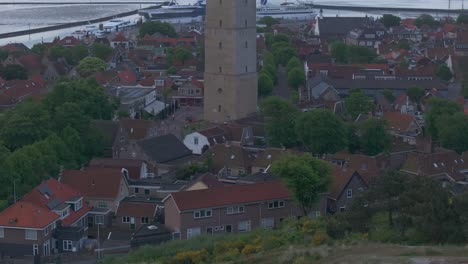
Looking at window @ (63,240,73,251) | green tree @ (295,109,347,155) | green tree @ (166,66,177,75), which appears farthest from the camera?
green tree @ (166,66,177,75)

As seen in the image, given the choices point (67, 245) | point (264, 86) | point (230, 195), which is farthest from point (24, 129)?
point (264, 86)

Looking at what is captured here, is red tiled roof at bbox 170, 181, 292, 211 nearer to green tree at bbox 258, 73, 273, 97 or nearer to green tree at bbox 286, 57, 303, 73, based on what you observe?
green tree at bbox 258, 73, 273, 97

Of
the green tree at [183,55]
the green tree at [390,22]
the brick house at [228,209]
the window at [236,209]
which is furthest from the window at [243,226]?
the green tree at [390,22]

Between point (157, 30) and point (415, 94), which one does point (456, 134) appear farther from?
point (157, 30)

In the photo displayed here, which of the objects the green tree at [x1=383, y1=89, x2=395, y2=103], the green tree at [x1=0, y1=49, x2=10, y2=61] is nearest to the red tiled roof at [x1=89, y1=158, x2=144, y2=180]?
the green tree at [x1=383, y1=89, x2=395, y2=103]

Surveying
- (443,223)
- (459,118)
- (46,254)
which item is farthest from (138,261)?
(459,118)

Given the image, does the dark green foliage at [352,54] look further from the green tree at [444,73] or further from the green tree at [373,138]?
the green tree at [373,138]
